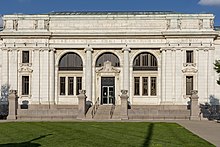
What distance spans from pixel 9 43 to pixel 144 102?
1850 cm

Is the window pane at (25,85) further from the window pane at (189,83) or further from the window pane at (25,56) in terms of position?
the window pane at (189,83)

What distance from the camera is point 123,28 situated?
52438mm

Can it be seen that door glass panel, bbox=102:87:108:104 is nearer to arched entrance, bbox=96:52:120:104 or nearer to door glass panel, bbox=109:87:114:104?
arched entrance, bbox=96:52:120:104

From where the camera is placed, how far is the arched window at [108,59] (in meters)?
53.5

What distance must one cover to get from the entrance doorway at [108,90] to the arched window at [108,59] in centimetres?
187

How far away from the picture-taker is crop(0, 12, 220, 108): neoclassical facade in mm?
51562

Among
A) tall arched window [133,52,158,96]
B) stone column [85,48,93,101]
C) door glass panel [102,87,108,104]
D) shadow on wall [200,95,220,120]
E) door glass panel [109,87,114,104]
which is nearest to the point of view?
shadow on wall [200,95,220,120]

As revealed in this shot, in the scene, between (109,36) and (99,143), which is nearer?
(99,143)

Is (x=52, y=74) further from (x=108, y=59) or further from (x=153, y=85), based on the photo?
(x=153, y=85)

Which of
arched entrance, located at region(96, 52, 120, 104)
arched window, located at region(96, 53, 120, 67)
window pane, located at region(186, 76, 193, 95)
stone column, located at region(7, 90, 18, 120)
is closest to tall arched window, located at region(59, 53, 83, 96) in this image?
arched window, located at region(96, 53, 120, 67)

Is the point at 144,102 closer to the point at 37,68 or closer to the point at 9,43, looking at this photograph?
the point at 37,68

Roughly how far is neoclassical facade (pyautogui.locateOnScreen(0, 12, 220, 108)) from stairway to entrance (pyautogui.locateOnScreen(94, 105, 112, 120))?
3313 mm

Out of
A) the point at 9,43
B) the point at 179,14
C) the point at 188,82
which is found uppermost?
the point at 179,14

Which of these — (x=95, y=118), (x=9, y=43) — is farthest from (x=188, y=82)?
(x=9, y=43)
